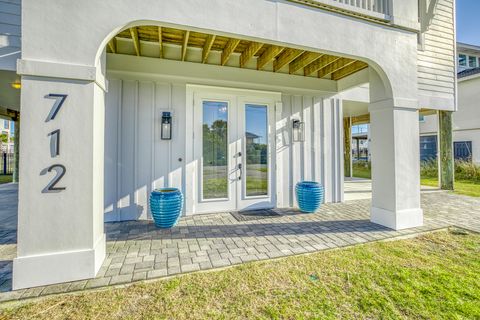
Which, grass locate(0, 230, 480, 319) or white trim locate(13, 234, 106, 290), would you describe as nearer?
grass locate(0, 230, 480, 319)

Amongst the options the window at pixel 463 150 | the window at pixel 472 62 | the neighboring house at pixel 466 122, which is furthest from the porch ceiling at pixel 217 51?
the window at pixel 472 62

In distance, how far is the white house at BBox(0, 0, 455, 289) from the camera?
247 cm

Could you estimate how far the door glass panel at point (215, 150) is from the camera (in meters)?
5.12

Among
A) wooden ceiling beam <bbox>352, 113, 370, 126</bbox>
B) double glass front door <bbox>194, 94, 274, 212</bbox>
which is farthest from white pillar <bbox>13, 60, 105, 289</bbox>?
wooden ceiling beam <bbox>352, 113, 370, 126</bbox>

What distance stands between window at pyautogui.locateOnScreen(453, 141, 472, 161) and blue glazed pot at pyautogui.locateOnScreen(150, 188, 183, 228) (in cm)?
1426

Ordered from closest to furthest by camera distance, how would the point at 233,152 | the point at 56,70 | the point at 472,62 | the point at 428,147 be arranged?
the point at 56,70 < the point at 233,152 < the point at 428,147 < the point at 472,62

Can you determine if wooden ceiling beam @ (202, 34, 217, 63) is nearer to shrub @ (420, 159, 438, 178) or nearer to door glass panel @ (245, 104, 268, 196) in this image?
door glass panel @ (245, 104, 268, 196)

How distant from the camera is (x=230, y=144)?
5254mm

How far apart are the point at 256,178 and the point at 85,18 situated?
4.09m

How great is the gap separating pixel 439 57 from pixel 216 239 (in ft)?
26.5

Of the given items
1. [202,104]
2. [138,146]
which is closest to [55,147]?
[138,146]

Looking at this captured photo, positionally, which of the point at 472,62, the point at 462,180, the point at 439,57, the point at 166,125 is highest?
the point at 472,62

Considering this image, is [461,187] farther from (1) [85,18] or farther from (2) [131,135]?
(1) [85,18]

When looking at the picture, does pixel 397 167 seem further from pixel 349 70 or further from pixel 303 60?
pixel 303 60
